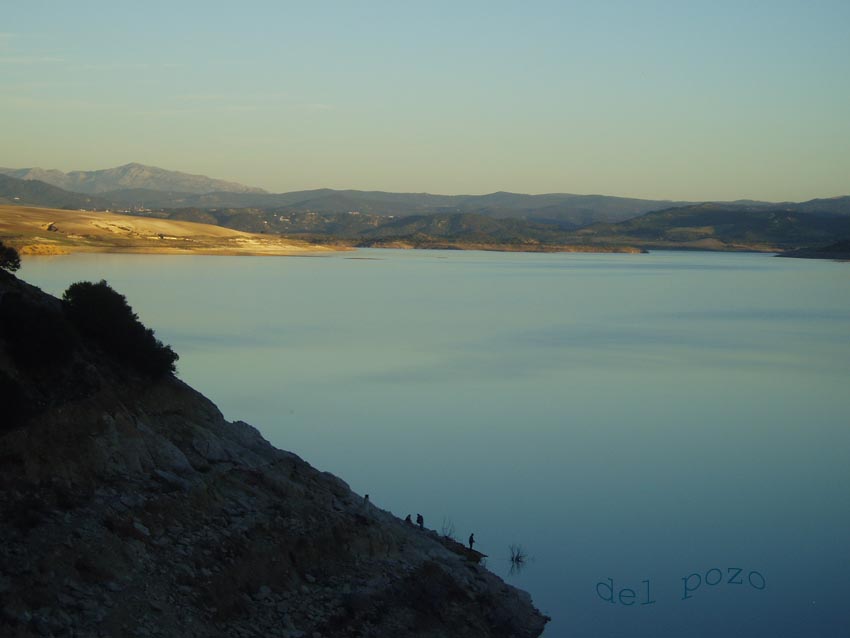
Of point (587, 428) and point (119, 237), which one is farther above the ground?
point (119, 237)

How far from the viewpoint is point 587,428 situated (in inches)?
608

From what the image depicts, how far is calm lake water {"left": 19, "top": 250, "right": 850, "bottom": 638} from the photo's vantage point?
902 centimetres

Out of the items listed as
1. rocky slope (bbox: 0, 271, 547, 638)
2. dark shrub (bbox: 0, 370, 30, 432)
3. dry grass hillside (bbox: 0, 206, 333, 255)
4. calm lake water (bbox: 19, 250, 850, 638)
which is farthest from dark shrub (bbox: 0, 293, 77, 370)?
dry grass hillside (bbox: 0, 206, 333, 255)

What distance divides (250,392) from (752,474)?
9054 mm

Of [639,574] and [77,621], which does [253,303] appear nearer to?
[639,574]

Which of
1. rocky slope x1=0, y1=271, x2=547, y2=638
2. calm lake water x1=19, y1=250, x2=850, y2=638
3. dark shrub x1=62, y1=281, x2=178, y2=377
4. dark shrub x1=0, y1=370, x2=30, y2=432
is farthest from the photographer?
calm lake water x1=19, y1=250, x2=850, y2=638

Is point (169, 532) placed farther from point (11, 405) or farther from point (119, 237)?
point (119, 237)

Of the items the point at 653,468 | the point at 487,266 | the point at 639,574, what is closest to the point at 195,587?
the point at 639,574

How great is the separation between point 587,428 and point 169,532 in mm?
10013

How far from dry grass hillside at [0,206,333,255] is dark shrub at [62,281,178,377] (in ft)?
157

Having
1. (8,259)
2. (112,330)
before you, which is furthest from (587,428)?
(8,259)

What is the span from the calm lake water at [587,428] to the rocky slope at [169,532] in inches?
59.0

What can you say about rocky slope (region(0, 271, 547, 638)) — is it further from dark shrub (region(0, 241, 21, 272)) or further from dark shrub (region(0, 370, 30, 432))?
dark shrub (region(0, 241, 21, 272))

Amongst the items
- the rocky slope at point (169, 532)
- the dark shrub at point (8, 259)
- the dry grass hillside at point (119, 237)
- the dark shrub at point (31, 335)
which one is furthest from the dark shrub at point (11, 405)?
the dry grass hillside at point (119, 237)
